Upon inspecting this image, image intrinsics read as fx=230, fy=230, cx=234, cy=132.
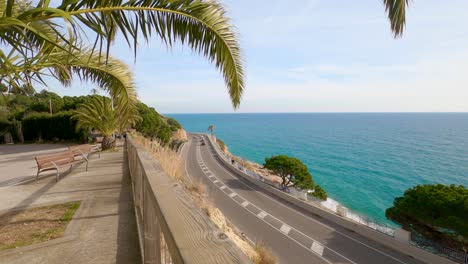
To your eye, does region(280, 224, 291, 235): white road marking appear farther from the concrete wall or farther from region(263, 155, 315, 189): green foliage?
region(263, 155, 315, 189): green foliage

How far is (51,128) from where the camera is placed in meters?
21.1

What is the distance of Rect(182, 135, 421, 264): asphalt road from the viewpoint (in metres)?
12.6

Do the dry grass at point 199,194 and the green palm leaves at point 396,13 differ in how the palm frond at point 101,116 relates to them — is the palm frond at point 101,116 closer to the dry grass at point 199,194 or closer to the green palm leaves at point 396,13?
the dry grass at point 199,194

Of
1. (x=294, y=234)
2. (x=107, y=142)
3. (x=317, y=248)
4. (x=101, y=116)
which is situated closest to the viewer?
(x=101, y=116)

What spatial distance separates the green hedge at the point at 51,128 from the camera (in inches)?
798

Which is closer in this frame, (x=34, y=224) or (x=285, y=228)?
(x=34, y=224)

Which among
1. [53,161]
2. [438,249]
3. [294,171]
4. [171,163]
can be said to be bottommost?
[438,249]

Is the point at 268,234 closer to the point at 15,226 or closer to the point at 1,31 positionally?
the point at 15,226

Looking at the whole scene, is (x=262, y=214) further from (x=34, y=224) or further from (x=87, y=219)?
(x=34, y=224)

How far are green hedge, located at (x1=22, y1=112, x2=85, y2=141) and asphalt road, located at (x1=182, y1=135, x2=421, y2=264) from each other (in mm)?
13407

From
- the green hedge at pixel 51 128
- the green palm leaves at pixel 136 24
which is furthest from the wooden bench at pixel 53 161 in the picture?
the green hedge at pixel 51 128

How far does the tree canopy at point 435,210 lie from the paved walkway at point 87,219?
17.5 metres

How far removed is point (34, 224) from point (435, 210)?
19.3 meters

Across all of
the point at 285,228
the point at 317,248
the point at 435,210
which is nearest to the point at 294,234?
the point at 285,228
